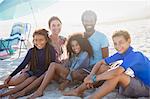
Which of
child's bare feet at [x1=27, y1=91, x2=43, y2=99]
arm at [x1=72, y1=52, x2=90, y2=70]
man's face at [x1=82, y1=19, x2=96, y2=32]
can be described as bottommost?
child's bare feet at [x1=27, y1=91, x2=43, y2=99]

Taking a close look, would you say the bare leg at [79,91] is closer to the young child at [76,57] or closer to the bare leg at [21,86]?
the young child at [76,57]

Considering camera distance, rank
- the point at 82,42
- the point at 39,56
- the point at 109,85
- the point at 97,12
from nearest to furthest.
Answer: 1. the point at 109,85
2. the point at 82,42
3. the point at 39,56
4. the point at 97,12

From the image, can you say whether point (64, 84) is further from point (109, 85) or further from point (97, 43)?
point (109, 85)

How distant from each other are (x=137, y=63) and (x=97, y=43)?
0.68m

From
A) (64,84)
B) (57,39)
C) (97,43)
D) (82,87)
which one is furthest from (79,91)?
(57,39)

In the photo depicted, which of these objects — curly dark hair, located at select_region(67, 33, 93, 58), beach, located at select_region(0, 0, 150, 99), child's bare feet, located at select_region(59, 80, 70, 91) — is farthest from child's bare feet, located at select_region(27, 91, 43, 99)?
beach, located at select_region(0, 0, 150, 99)

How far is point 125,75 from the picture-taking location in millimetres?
2744

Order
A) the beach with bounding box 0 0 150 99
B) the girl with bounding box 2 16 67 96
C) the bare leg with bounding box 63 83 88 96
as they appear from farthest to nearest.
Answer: the beach with bounding box 0 0 150 99, the girl with bounding box 2 16 67 96, the bare leg with bounding box 63 83 88 96

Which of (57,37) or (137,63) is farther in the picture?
(57,37)

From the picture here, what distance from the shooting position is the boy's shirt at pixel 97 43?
132 inches

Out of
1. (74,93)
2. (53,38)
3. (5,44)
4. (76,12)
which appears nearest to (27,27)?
(5,44)

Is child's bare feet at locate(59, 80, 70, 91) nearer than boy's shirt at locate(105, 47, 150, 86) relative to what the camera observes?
No

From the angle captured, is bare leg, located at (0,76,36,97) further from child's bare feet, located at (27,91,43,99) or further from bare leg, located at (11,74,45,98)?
child's bare feet, located at (27,91,43,99)

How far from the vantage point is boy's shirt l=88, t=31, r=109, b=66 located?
3350mm
